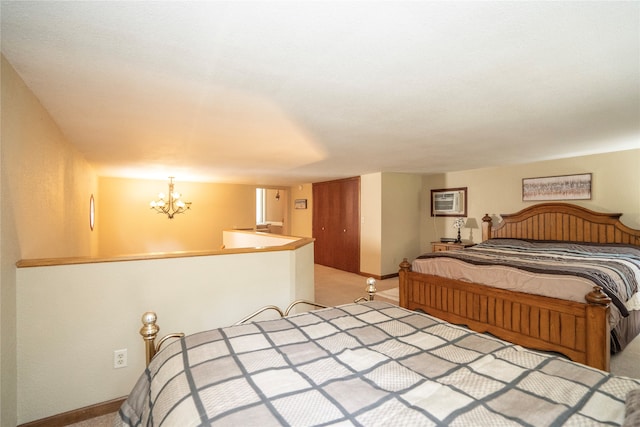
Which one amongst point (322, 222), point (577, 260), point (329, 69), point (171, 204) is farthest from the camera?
point (322, 222)

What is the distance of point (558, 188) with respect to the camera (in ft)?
14.9

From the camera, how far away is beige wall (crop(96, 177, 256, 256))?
632 cm

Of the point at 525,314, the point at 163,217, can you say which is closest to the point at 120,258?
the point at 525,314

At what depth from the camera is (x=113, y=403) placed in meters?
2.04

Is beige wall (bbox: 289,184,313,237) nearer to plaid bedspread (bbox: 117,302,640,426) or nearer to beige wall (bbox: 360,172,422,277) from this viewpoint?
beige wall (bbox: 360,172,422,277)

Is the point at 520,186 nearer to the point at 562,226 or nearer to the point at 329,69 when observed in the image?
the point at 562,226

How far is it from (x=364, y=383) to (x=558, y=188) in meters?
5.10

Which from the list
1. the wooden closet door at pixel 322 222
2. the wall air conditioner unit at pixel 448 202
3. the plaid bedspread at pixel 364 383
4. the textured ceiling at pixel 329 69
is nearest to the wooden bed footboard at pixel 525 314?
the plaid bedspread at pixel 364 383

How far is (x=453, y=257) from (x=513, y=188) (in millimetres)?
2541

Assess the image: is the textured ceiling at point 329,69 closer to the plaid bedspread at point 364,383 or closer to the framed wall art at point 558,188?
the framed wall art at point 558,188

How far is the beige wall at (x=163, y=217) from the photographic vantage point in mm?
6320

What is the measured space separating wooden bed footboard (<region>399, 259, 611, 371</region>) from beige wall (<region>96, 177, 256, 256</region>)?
5.33m

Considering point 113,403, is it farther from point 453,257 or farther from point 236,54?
point 453,257

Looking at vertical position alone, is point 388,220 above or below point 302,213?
below
